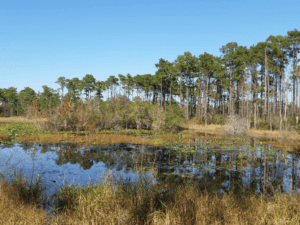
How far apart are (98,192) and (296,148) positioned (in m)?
17.0

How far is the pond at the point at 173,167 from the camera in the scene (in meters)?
8.09

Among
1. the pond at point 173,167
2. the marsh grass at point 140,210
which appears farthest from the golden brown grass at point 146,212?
the pond at point 173,167

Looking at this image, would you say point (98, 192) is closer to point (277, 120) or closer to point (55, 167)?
point (55, 167)

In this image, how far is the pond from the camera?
809 centimetres

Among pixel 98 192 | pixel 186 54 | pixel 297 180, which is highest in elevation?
pixel 186 54

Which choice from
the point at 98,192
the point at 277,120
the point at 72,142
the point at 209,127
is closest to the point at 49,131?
the point at 72,142

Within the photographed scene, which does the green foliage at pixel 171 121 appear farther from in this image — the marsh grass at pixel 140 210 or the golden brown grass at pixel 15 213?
the golden brown grass at pixel 15 213

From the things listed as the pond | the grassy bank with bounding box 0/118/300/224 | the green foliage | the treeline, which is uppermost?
the treeline

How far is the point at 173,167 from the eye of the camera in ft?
35.5

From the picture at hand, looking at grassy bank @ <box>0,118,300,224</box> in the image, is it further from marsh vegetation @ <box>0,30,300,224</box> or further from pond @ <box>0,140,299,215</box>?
pond @ <box>0,140,299,215</box>

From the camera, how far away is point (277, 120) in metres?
31.8

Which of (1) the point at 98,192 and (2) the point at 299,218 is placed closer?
(2) the point at 299,218

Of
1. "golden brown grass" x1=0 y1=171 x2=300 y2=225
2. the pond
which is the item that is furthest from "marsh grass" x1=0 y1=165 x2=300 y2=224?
the pond

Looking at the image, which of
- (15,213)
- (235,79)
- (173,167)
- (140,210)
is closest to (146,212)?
(140,210)
